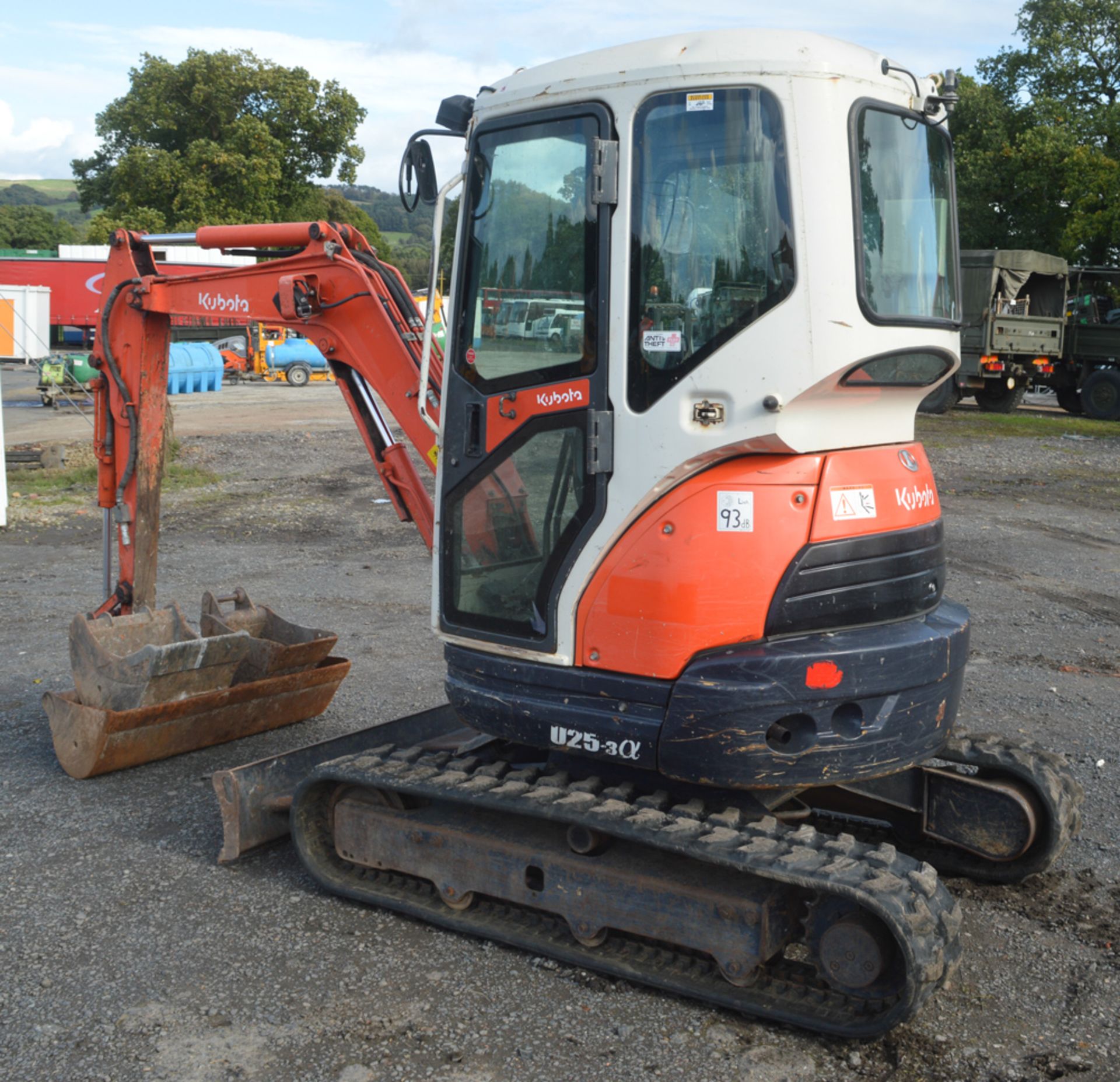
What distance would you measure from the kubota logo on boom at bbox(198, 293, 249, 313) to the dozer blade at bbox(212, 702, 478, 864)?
7.03 feet

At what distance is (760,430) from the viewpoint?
373 centimetres

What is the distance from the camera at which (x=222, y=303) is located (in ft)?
19.0

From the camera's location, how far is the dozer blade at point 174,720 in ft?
18.7

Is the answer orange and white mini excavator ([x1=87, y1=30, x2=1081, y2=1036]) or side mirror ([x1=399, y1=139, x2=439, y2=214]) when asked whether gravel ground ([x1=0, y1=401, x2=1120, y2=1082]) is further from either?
side mirror ([x1=399, y1=139, x2=439, y2=214])

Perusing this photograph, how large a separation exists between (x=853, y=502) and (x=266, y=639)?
12.8 ft

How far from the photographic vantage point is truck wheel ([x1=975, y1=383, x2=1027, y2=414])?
2530cm

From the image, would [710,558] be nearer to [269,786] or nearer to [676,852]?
[676,852]

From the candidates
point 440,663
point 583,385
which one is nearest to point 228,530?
point 440,663

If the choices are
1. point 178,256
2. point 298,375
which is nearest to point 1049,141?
point 298,375

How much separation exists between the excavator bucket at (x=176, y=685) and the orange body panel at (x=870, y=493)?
3.31 m

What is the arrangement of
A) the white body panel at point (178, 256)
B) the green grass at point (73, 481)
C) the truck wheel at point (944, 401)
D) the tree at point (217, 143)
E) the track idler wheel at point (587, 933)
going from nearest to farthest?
the track idler wheel at point (587, 933) → the green grass at point (73, 481) → the truck wheel at point (944, 401) → the white body panel at point (178, 256) → the tree at point (217, 143)

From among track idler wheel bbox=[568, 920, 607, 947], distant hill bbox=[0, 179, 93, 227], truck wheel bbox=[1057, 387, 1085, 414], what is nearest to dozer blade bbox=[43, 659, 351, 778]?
track idler wheel bbox=[568, 920, 607, 947]

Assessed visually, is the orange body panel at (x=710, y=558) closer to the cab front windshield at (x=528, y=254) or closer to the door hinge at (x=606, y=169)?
the cab front windshield at (x=528, y=254)

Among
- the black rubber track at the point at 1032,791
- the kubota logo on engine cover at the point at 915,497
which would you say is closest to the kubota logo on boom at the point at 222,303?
the kubota logo on engine cover at the point at 915,497
